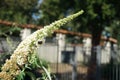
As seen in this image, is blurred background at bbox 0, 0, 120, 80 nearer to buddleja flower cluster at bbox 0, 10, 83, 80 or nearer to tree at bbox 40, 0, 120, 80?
tree at bbox 40, 0, 120, 80

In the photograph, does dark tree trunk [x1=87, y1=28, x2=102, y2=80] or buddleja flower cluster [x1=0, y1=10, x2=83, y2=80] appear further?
dark tree trunk [x1=87, y1=28, x2=102, y2=80]

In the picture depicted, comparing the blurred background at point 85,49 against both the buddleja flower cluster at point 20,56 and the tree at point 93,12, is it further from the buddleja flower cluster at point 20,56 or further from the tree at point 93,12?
the buddleja flower cluster at point 20,56

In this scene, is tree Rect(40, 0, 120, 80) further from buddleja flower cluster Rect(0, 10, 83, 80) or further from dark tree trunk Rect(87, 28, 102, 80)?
buddleja flower cluster Rect(0, 10, 83, 80)

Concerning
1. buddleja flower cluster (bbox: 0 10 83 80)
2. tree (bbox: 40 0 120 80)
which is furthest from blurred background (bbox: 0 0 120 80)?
buddleja flower cluster (bbox: 0 10 83 80)

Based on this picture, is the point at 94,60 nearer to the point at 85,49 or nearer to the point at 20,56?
the point at 85,49

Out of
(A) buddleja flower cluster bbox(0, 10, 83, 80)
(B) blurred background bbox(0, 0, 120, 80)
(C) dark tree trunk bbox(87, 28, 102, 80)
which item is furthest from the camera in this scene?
(B) blurred background bbox(0, 0, 120, 80)

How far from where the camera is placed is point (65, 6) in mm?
17297

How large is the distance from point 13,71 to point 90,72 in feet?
43.0

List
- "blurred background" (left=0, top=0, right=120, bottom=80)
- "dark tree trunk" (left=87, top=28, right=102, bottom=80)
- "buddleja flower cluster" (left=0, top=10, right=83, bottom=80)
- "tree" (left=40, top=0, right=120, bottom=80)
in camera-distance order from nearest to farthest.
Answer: "buddleja flower cluster" (left=0, top=10, right=83, bottom=80), "dark tree trunk" (left=87, top=28, right=102, bottom=80), "blurred background" (left=0, top=0, right=120, bottom=80), "tree" (left=40, top=0, right=120, bottom=80)

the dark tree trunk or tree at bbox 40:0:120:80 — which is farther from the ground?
tree at bbox 40:0:120:80

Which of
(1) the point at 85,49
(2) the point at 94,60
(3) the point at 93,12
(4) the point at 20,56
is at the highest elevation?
(3) the point at 93,12

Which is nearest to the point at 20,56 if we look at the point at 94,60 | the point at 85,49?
the point at 85,49

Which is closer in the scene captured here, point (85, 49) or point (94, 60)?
point (85, 49)

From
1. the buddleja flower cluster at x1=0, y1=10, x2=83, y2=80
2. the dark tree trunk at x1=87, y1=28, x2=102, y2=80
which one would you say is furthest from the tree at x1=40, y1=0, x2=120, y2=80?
the buddleja flower cluster at x1=0, y1=10, x2=83, y2=80
